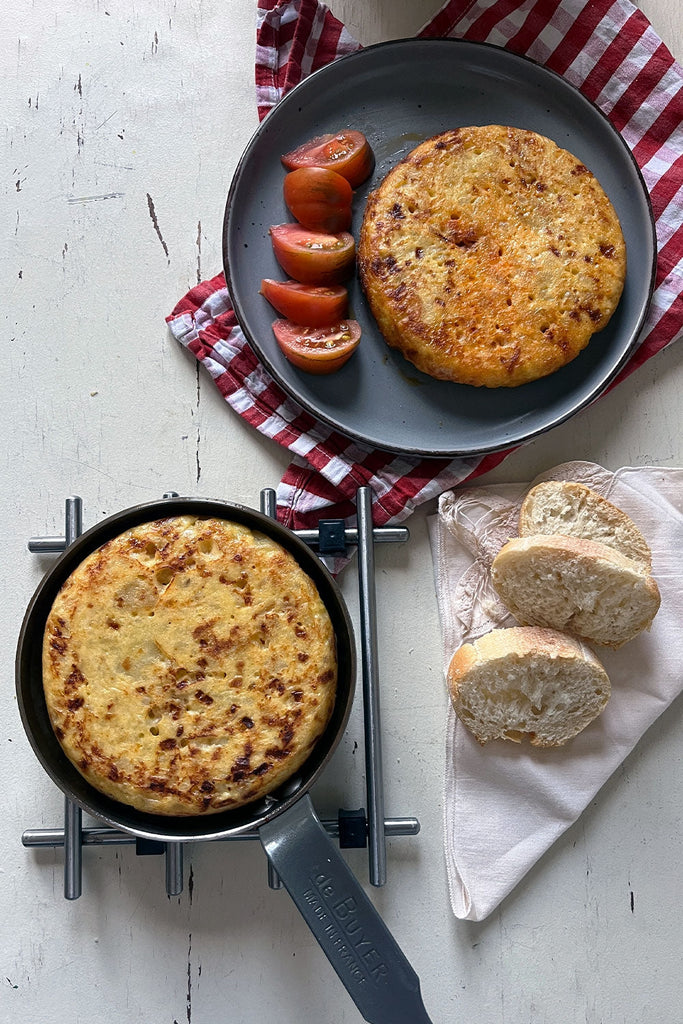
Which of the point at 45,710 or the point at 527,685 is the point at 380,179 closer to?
the point at 527,685

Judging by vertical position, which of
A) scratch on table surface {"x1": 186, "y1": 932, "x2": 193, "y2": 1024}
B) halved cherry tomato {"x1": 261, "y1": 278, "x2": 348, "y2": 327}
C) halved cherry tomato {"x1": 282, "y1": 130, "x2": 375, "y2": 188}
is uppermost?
halved cherry tomato {"x1": 282, "y1": 130, "x2": 375, "y2": 188}

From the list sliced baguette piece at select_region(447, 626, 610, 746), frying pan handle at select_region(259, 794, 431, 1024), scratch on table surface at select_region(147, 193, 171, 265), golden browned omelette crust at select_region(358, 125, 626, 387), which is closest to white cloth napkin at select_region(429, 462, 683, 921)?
sliced baguette piece at select_region(447, 626, 610, 746)

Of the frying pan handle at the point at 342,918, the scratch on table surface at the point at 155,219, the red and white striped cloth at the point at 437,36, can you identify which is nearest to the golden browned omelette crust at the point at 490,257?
the red and white striped cloth at the point at 437,36

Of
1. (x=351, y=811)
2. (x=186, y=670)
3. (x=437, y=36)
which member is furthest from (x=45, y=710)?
(x=437, y=36)

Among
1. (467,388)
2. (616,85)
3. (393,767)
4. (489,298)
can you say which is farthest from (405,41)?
(393,767)

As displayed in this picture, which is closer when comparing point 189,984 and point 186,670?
point 186,670

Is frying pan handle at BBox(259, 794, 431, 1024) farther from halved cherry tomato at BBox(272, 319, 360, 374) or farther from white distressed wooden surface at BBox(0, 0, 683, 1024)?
halved cherry tomato at BBox(272, 319, 360, 374)

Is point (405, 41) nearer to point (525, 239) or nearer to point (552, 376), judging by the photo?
point (525, 239)
